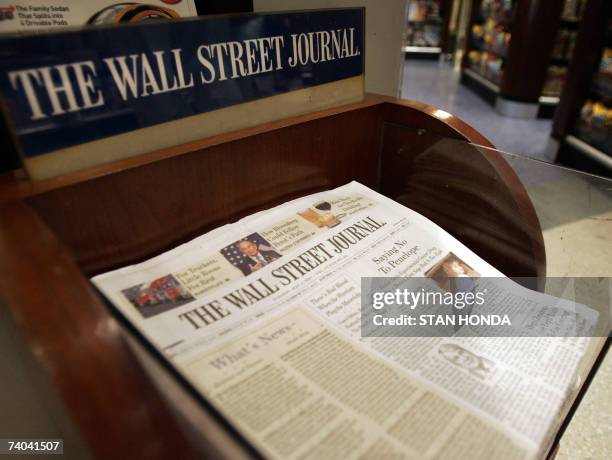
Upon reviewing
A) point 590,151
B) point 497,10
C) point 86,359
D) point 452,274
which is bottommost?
point 590,151

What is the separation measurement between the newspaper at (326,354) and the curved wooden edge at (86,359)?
7cm

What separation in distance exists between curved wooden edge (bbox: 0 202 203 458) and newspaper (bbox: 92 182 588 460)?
0.23ft

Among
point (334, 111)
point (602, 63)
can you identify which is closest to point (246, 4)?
point (334, 111)

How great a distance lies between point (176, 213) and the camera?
45cm

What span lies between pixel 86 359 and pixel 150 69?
0.89 feet

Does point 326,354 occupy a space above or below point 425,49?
above

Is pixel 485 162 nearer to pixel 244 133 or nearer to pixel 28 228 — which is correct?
pixel 244 133

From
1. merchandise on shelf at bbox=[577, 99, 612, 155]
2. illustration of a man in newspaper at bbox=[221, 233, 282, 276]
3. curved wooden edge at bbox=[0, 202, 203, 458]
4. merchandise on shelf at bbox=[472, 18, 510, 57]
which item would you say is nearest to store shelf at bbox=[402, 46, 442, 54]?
merchandise on shelf at bbox=[472, 18, 510, 57]

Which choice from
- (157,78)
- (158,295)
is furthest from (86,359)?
(157,78)

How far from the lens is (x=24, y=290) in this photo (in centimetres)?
25

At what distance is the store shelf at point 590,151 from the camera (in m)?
2.04

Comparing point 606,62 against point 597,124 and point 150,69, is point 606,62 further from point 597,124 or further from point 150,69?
point 150,69

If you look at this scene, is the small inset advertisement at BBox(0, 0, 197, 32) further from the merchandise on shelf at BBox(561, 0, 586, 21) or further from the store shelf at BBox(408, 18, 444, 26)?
the store shelf at BBox(408, 18, 444, 26)

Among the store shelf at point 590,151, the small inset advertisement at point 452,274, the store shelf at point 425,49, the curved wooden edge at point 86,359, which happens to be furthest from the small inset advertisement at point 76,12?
the store shelf at point 425,49
